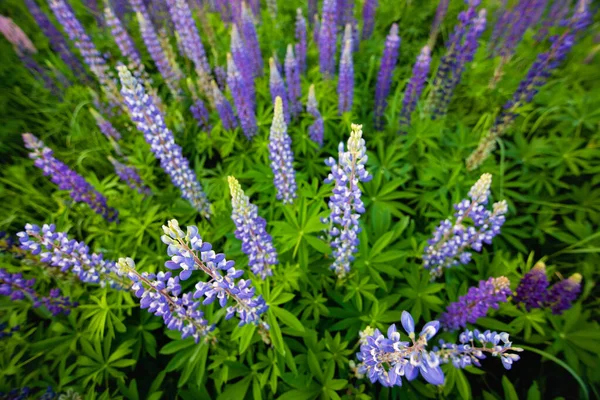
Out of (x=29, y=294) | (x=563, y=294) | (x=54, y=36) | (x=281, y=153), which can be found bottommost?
(x=563, y=294)

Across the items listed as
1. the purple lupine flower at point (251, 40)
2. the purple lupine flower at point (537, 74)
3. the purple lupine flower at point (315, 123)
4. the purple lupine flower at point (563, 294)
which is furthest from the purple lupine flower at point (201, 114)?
the purple lupine flower at point (563, 294)

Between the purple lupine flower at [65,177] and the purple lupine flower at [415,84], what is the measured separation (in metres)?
3.10

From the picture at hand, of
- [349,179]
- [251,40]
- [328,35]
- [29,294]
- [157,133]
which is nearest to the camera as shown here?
[349,179]

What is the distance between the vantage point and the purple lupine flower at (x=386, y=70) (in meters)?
3.06

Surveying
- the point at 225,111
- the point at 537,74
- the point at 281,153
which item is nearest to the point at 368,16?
the point at 537,74

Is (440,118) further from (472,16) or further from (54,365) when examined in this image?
(54,365)

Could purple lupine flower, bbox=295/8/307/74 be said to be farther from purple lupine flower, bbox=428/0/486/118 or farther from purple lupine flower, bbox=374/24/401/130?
purple lupine flower, bbox=428/0/486/118

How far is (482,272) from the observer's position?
2.74 meters

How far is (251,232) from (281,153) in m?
0.66

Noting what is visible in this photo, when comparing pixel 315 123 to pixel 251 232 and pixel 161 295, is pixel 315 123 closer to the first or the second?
pixel 251 232

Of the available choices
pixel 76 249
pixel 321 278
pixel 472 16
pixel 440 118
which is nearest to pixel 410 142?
pixel 440 118

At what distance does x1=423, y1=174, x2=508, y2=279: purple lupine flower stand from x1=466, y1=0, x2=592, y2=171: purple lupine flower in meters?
0.98

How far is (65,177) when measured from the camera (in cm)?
260

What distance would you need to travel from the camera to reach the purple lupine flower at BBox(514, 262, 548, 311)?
222 cm
